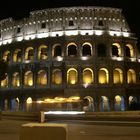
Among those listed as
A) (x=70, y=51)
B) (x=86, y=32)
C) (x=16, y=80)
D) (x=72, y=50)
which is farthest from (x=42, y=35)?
(x=16, y=80)

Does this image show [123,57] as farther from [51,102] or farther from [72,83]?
[51,102]

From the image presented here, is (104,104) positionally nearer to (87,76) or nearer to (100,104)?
(100,104)

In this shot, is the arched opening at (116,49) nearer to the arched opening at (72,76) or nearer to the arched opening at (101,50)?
the arched opening at (101,50)

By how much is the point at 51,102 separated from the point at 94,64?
8549 millimetres

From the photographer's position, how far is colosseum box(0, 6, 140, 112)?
45.8 meters

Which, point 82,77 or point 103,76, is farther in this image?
point 103,76

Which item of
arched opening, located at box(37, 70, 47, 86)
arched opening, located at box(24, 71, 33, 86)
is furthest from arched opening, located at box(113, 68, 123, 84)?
arched opening, located at box(24, 71, 33, 86)

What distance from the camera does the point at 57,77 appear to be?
47594 mm

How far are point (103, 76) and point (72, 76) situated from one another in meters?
4.69

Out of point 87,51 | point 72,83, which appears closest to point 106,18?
point 87,51

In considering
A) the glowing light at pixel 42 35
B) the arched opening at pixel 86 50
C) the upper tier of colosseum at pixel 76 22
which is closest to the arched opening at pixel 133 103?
the arched opening at pixel 86 50

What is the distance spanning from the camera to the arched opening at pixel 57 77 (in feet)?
154

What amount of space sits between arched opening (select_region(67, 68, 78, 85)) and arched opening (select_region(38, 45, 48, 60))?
4710 mm

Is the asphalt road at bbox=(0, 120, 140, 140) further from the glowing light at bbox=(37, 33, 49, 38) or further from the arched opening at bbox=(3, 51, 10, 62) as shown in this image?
the arched opening at bbox=(3, 51, 10, 62)
